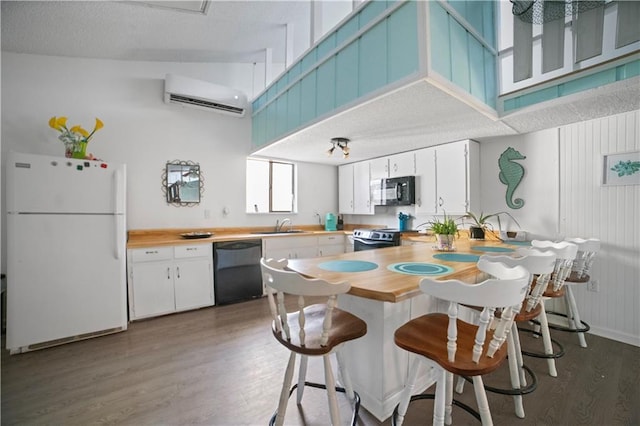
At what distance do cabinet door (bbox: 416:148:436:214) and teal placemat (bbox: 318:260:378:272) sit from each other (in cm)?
221

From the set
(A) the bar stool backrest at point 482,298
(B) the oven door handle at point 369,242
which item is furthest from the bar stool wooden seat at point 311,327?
(B) the oven door handle at point 369,242

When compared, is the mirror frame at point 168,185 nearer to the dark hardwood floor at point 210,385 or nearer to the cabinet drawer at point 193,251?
the cabinet drawer at point 193,251

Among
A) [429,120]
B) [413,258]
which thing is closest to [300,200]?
[429,120]

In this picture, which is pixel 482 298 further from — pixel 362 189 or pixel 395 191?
pixel 362 189

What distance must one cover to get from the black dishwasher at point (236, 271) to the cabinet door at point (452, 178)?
2.51m

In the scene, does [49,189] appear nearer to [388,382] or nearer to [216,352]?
[216,352]

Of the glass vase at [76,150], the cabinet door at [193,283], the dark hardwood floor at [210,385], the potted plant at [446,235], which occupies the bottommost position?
the dark hardwood floor at [210,385]

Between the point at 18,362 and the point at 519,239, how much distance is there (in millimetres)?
4798

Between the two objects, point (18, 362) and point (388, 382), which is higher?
point (388, 382)

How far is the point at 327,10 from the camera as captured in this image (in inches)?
133

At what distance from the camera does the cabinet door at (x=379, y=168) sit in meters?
4.21

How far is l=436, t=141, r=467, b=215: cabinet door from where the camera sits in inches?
129

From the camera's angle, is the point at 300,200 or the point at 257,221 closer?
the point at 257,221

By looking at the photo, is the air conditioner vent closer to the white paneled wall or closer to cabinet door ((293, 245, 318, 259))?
cabinet door ((293, 245, 318, 259))
